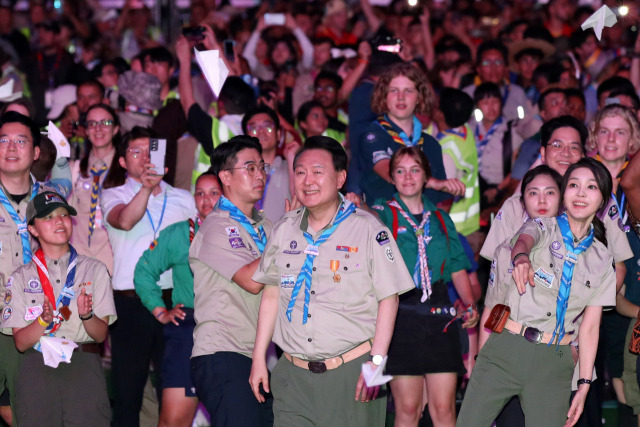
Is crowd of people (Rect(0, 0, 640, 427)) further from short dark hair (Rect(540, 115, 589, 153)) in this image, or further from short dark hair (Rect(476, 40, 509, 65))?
short dark hair (Rect(476, 40, 509, 65))

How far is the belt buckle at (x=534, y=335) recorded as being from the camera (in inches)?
222

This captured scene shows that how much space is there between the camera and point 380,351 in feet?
17.1

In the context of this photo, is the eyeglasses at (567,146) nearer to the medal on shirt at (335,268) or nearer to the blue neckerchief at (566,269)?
the blue neckerchief at (566,269)

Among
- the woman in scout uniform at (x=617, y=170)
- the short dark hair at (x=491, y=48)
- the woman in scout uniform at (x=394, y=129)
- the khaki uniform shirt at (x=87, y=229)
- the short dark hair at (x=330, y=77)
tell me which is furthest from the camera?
the short dark hair at (x=491, y=48)

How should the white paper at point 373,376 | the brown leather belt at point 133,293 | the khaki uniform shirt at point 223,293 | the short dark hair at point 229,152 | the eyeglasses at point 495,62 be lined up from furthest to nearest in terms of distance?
the eyeglasses at point 495,62 < the brown leather belt at point 133,293 < the short dark hair at point 229,152 < the khaki uniform shirt at point 223,293 < the white paper at point 373,376

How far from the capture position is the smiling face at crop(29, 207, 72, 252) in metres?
6.18


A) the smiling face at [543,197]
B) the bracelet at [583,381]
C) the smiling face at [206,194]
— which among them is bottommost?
the bracelet at [583,381]

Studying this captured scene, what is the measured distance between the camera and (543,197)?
6.39 meters

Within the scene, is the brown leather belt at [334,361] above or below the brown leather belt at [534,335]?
below

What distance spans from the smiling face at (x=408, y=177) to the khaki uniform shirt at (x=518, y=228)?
57 cm

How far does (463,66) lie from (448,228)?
15.8 ft

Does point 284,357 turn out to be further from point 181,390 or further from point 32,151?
point 32,151

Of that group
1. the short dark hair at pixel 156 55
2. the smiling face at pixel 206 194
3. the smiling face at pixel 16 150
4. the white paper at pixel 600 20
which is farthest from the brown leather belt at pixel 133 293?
the white paper at pixel 600 20

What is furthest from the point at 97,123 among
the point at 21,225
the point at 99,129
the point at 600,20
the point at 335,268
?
the point at 600,20
